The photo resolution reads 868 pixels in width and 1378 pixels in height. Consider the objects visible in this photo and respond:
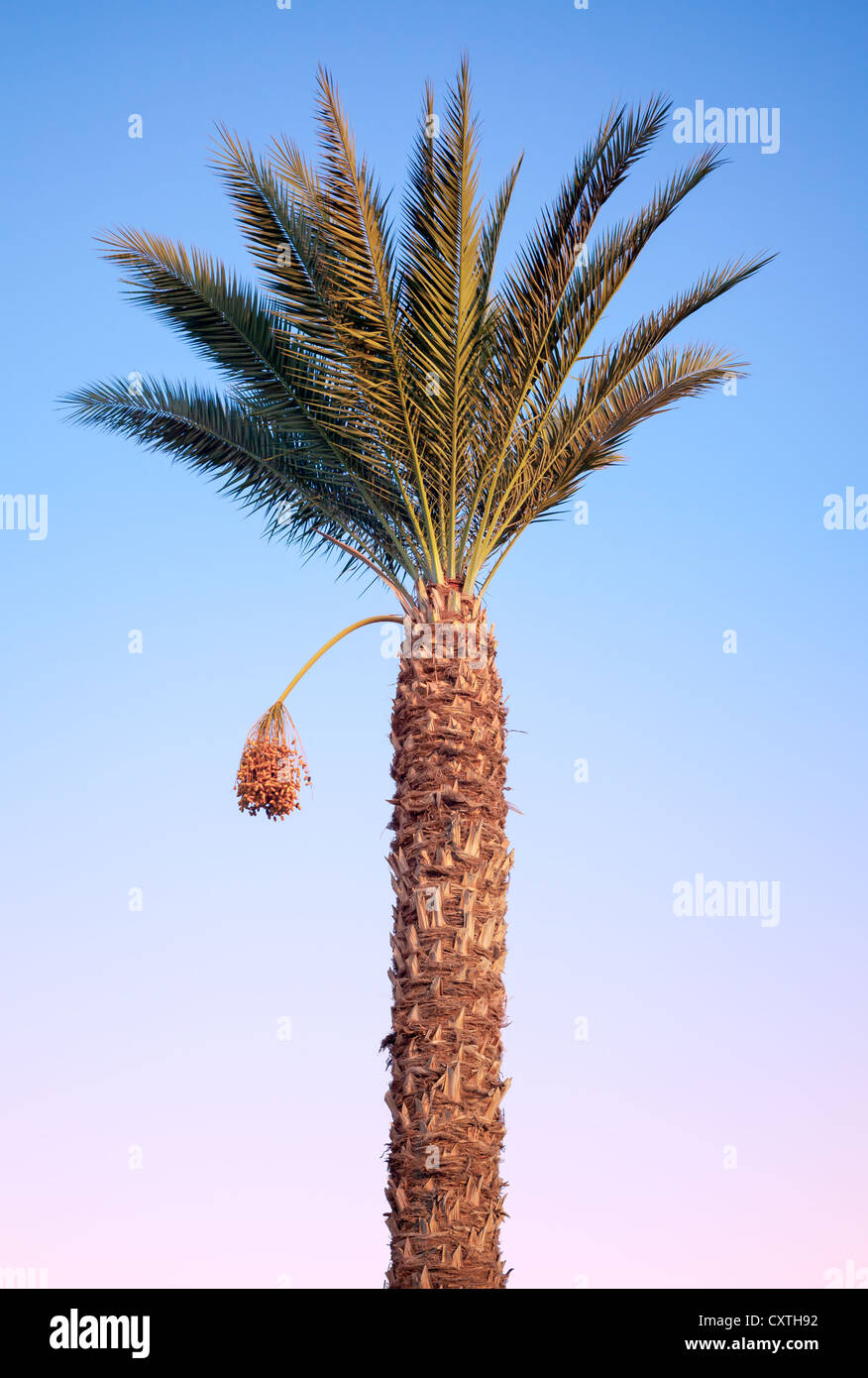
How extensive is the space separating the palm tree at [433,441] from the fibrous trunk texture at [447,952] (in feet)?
0.06

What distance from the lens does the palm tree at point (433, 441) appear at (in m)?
11.3

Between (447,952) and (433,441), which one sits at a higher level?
(433,441)

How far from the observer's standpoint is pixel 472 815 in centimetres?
1183

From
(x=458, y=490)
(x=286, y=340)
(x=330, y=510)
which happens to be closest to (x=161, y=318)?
(x=286, y=340)

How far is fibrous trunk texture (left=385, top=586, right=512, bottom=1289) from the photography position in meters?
11.0

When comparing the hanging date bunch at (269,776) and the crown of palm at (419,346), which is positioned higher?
the crown of palm at (419,346)

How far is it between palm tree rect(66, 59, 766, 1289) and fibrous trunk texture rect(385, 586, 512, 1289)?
0.02 meters

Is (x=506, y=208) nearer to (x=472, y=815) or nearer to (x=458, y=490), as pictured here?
(x=458, y=490)

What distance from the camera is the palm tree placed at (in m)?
11.3

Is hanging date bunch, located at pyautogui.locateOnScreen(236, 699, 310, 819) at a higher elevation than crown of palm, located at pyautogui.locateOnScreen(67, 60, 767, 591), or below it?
below

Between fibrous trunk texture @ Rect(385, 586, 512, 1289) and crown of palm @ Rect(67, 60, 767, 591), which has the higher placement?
crown of palm @ Rect(67, 60, 767, 591)

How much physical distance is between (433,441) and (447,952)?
4509mm

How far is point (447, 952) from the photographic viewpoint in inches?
453

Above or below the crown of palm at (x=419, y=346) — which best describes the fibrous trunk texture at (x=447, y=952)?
below
